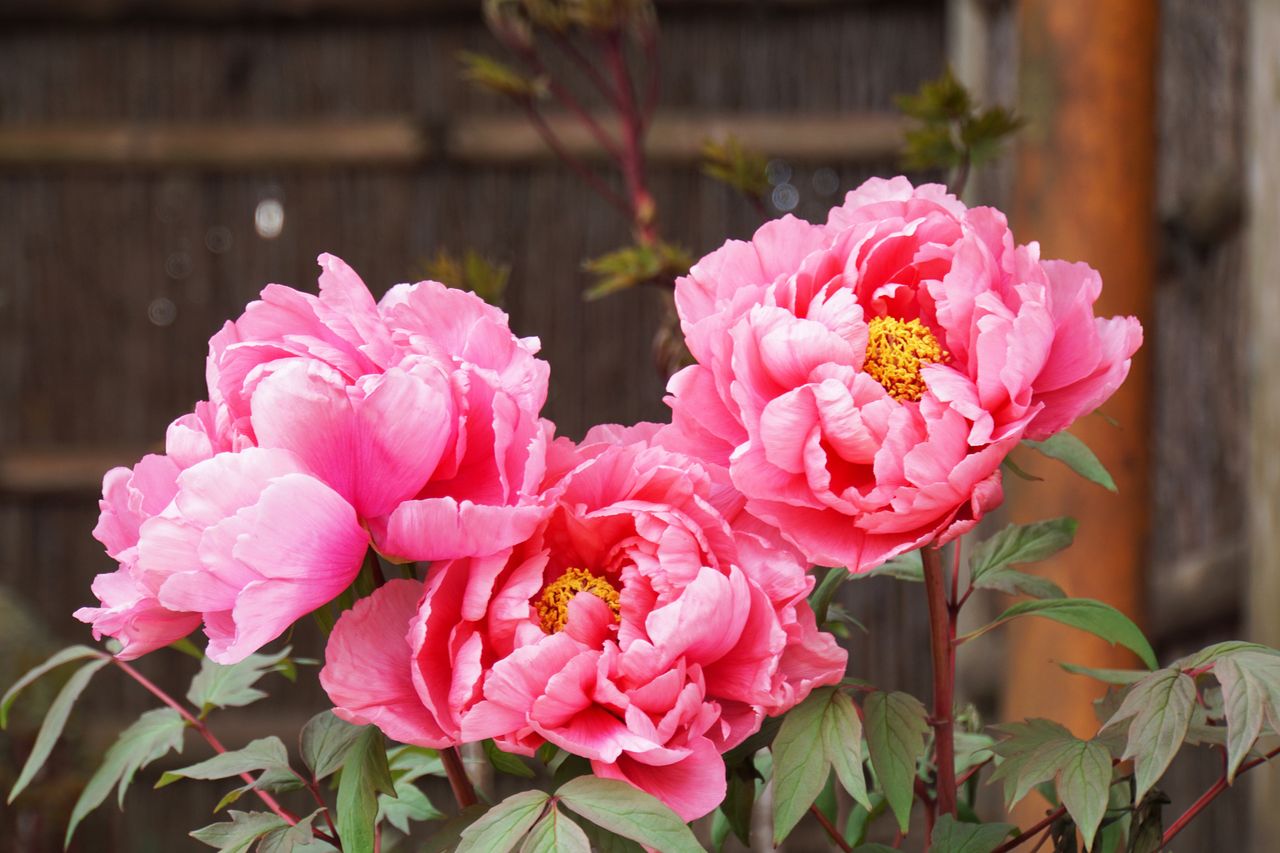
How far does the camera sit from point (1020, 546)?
0.58 m

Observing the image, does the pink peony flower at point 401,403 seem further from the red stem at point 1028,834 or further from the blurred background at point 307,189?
the blurred background at point 307,189

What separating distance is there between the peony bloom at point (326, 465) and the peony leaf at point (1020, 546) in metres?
0.25

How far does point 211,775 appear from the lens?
20.4 inches

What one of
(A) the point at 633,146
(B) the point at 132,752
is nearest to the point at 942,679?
(B) the point at 132,752

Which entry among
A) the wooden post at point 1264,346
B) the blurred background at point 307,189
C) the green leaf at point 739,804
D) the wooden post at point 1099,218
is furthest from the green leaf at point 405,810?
the blurred background at point 307,189

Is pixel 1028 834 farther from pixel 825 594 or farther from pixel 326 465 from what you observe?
pixel 326 465

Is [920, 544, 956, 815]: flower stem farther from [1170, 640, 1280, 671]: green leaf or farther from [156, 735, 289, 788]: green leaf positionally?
[156, 735, 289, 788]: green leaf

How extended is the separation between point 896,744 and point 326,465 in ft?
0.72

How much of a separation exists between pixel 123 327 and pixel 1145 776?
7.56 ft

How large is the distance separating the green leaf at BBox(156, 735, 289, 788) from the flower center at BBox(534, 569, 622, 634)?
15 centimetres

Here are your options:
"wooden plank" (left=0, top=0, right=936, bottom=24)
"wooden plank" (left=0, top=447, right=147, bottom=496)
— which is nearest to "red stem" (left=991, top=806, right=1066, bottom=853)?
"wooden plank" (left=0, top=0, right=936, bottom=24)

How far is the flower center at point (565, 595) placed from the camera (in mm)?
421

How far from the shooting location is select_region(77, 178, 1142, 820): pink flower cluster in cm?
39

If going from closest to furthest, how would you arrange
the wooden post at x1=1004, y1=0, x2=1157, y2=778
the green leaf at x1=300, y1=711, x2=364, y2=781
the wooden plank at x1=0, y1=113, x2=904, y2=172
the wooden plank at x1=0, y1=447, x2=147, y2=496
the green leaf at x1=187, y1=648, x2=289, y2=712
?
the green leaf at x1=300, y1=711, x2=364, y2=781, the green leaf at x1=187, y1=648, x2=289, y2=712, the wooden post at x1=1004, y1=0, x2=1157, y2=778, the wooden plank at x1=0, y1=113, x2=904, y2=172, the wooden plank at x1=0, y1=447, x2=147, y2=496
